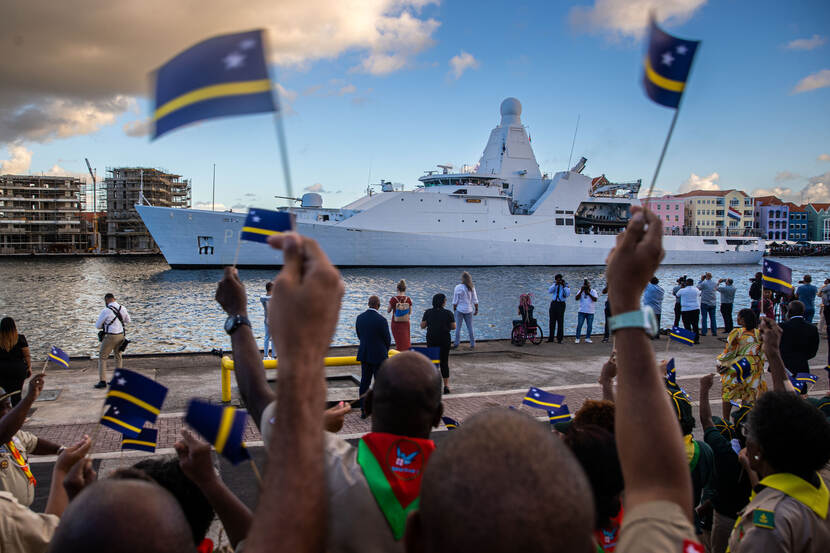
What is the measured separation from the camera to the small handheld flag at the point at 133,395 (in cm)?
228

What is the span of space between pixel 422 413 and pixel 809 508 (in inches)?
57.2

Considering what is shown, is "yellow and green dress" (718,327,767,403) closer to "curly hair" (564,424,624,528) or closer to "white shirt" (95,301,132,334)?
"curly hair" (564,424,624,528)

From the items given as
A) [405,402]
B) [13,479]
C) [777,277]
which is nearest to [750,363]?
[777,277]

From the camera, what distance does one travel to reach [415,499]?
150 centimetres

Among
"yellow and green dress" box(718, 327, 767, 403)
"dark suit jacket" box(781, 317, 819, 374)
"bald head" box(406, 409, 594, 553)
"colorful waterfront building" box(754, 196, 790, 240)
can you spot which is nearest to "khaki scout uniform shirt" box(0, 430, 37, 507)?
"bald head" box(406, 409, 594, 553)

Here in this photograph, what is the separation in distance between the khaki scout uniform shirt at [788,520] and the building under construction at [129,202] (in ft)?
322

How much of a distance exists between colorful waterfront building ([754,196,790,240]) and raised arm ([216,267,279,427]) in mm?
137911

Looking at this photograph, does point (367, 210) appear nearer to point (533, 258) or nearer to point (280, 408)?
point (533, 258)

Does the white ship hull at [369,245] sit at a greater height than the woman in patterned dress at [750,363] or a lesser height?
greater

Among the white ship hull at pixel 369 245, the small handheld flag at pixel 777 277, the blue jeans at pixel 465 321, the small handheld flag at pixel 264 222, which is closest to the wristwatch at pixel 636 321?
the small handheld flag at pixel 264 222

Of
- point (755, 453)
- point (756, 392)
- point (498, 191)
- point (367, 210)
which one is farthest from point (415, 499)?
point (498, 191)

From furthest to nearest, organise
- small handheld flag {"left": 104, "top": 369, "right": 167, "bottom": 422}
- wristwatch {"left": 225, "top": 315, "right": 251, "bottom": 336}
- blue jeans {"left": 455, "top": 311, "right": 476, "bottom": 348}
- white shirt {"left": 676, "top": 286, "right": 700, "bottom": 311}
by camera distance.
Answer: white shirt {"left": 676, "top": 286, "right": 700, "bottom": 311}, blue jeans {"left": 455, "top": 311, "right": 476, "bottom": 348}, small handheld flag {"left": 104, "top": 369, "right": 167, "bottom": 422}, wristwatch {"left": 225, "top": 315, "right": 251, "bottom": 336}

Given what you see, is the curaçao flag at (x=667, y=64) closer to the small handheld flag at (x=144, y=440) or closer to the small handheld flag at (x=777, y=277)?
the small handheld flag at (x=144, y=440)

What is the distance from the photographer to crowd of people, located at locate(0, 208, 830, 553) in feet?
2.92
